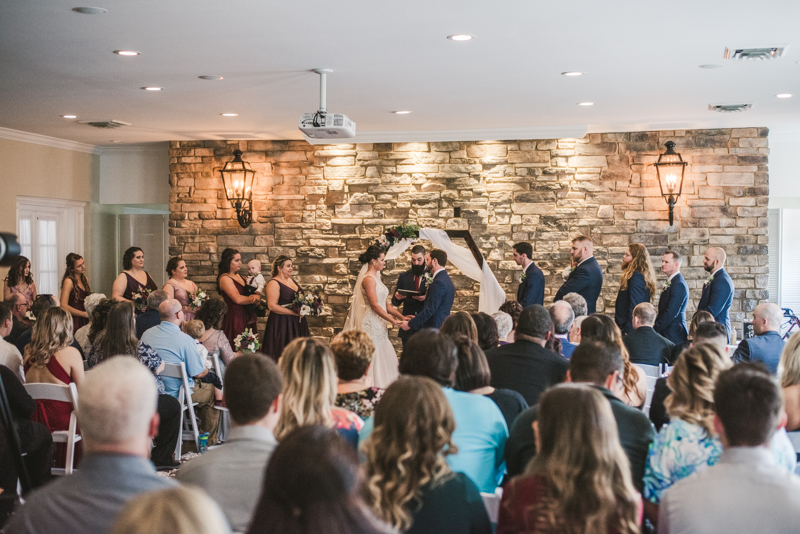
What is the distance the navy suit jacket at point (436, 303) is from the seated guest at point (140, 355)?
2674mm

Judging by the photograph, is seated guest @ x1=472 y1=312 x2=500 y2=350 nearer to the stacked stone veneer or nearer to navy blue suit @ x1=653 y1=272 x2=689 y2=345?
navy blue suit @ x1=653 y1=272 x2=689 y2=345

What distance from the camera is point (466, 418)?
257 cm

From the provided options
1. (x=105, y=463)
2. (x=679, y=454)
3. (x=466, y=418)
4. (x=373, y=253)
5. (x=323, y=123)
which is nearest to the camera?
(x=105, y=463)

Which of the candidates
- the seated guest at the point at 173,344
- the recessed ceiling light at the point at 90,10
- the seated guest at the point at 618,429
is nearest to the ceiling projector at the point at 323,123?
the seated guest at the point at 173,344

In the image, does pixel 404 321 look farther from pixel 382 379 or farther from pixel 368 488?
pixel 368 488

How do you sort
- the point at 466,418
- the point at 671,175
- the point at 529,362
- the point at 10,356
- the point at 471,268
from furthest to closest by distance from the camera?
the point at 471,268
the point at 671,175
the point at 10,356
the point at 529,362
the point at 466,418

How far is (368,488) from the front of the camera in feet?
6.04

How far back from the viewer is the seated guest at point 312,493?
1.24 meters

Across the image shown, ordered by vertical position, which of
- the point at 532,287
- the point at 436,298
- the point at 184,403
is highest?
the point at 532,287

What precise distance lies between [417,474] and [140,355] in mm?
3410

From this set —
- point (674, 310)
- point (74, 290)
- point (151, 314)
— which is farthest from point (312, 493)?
point (74, 290)

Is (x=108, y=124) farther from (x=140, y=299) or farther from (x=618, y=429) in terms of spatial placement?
(x=618, y=429)

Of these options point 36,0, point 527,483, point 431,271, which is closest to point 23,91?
point 36,0

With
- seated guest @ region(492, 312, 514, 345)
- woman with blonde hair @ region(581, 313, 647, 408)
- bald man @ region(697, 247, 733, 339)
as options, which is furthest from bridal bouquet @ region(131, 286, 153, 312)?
bald man @ region(697, 247, 733, 339)
